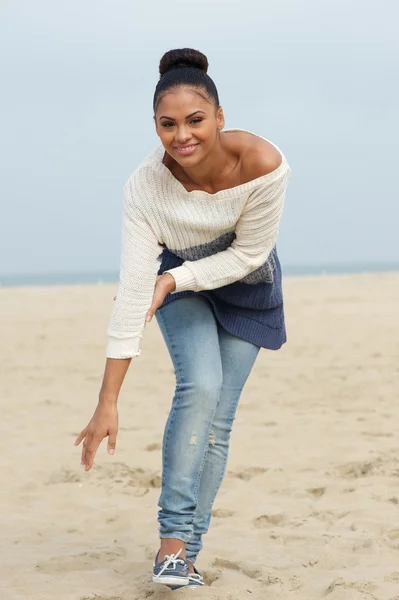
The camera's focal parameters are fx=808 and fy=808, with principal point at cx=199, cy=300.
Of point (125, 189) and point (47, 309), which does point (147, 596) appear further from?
point (47, 309)

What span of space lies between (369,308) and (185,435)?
447 inches

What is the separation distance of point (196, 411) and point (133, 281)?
489mm

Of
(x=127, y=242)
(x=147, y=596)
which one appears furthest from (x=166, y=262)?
(x=147, y=596)

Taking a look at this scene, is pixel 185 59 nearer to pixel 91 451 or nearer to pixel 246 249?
pixel 246 249

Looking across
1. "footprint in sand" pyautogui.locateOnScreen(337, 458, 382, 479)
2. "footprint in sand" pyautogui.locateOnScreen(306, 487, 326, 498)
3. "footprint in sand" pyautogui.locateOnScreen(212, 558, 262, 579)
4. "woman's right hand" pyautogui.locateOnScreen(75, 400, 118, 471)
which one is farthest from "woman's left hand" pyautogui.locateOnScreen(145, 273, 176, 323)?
"footprint in sand" pyautogui.locateOnScreen(337, 458, 382, 479)

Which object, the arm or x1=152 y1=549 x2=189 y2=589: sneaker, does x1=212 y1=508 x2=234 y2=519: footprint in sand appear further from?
the arm

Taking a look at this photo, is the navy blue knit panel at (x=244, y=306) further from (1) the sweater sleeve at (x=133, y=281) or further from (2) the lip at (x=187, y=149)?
Answer: (2) the lip at (x=187, y=149)

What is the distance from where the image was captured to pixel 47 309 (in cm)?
1541

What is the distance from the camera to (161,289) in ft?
8.96

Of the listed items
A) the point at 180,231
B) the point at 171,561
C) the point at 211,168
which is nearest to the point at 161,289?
the point at 180,231

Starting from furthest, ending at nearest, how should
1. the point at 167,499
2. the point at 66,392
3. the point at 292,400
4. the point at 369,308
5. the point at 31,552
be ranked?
1. the point at 369,308
2. the point at 66,392
3. the point at 292,400
4. the point at 31,552
5. the point at 167,499

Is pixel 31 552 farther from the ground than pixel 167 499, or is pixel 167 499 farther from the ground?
pixel 167 499

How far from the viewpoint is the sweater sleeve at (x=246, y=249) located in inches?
109

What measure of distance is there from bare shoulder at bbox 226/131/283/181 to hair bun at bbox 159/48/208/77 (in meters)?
0.28
